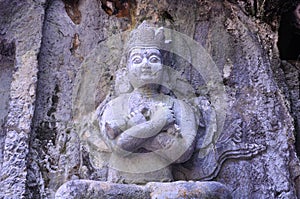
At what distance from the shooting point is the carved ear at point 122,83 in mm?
2623

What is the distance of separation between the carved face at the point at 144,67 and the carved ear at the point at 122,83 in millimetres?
59

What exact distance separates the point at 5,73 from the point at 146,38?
34.9 inches

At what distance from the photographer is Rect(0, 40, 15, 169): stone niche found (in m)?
2.74

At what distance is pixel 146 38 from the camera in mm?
2592

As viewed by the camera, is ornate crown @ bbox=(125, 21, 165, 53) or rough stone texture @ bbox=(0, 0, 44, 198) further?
ornate crown @ bbox=(125, 21, 165, 53)

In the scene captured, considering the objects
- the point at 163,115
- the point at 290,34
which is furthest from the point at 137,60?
the point at 290,34

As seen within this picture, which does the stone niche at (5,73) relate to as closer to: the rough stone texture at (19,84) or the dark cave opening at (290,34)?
the rough stone texture at (19,84)

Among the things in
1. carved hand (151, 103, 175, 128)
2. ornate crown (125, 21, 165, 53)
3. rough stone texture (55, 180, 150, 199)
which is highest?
ornate crown (125, 21, 165, 53)

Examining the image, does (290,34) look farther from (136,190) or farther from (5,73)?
(5,73)

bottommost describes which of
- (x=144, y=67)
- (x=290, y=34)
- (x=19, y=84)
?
(x=19, y=84)

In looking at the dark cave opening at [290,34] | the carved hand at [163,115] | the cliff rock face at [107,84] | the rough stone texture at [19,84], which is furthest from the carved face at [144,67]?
the dark cave opening at [290,34]

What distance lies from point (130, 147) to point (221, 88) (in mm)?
708

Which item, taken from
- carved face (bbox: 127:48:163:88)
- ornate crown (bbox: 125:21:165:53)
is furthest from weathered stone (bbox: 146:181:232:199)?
ornate crown (bbox: 125:21:165:53)

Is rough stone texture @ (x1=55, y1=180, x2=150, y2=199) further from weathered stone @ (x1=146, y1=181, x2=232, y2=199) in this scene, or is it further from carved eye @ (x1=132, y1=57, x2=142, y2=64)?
carved eye @ (x1=132, y1=57, x2=142, y2=64)
